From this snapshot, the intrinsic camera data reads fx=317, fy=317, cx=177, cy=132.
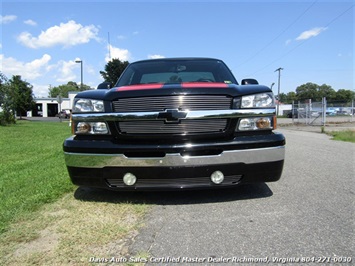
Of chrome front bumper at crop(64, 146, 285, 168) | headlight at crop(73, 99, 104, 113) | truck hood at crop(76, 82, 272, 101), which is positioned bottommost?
chrome front bumper at crop(64, 146, 285, 168)

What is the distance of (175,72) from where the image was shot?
189 inches

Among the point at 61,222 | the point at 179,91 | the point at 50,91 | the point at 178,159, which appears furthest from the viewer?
the point at 50,91

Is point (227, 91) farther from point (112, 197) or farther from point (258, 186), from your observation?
point (112, 197)

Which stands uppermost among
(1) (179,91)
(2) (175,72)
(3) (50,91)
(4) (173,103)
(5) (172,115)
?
(3) (50,91)

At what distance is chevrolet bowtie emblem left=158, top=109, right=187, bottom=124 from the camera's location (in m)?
3.10

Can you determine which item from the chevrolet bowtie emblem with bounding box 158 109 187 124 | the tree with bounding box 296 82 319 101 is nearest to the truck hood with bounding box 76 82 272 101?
the chevrolet bowtie emblem with bounding box 158 109 187 124

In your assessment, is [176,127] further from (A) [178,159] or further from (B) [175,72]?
(B) [175,72]

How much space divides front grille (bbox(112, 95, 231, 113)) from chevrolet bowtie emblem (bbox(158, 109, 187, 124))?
50mm

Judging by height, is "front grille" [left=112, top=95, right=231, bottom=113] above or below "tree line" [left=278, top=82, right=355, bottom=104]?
below

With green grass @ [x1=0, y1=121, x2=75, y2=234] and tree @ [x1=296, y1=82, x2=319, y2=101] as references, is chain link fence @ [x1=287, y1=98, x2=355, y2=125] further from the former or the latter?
tree @ [x1=296, y1=82, x2=319, y2=101]

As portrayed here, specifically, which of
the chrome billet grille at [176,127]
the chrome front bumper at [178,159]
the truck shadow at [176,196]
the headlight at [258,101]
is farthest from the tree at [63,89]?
the headlight at [258,101]

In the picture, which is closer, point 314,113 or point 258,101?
point 258,101

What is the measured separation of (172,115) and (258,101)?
37.2 inches

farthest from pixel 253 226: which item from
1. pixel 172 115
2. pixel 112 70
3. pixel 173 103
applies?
pixel 112 70
